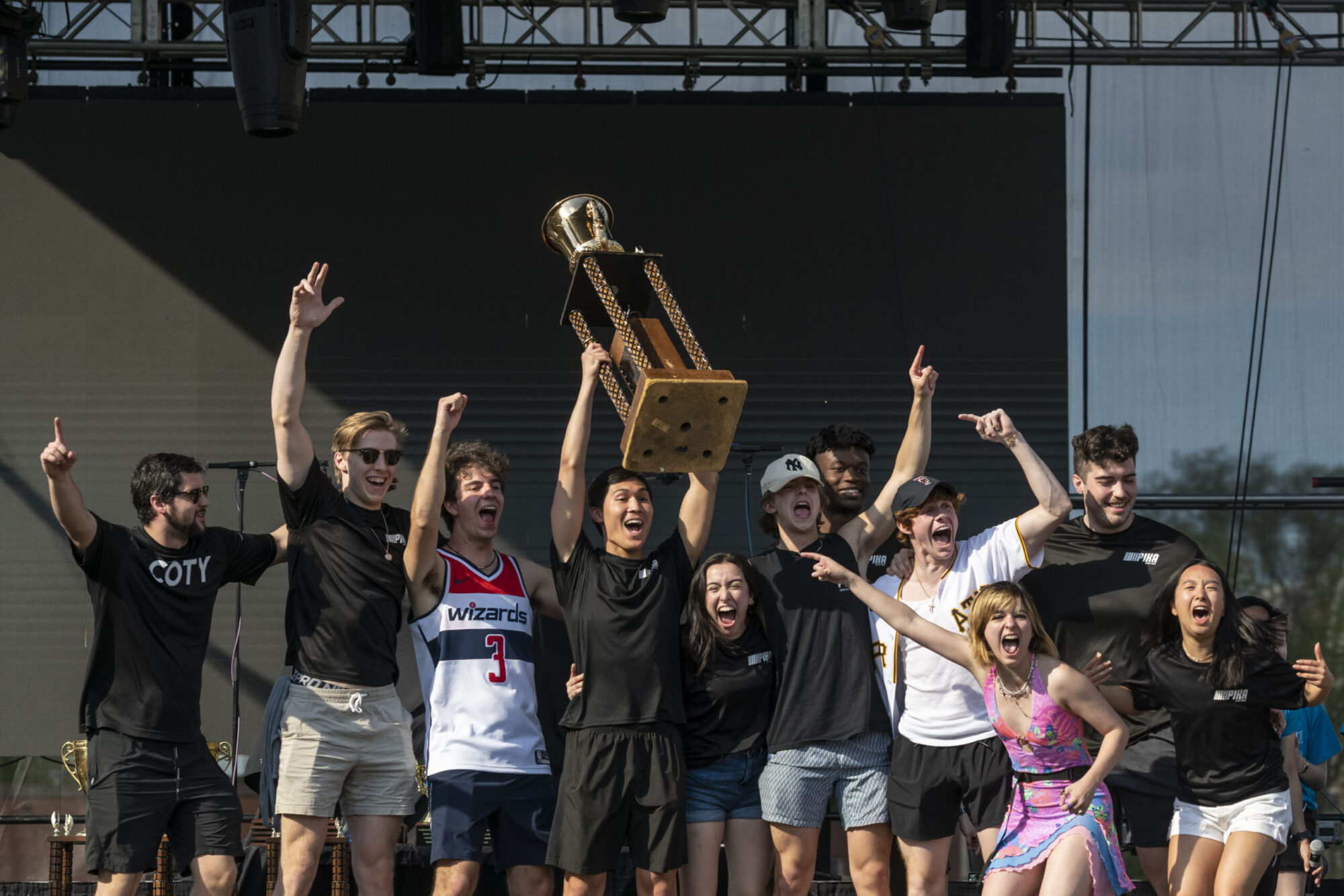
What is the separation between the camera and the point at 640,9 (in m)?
4.99

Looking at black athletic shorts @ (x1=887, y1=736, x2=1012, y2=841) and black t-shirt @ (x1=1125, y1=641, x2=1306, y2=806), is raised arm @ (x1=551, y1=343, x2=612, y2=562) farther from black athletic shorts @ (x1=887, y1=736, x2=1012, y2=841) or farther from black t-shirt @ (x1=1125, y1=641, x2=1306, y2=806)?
black t-shirt @ (x1=1125, y1=641, x2=1306, y2=806)

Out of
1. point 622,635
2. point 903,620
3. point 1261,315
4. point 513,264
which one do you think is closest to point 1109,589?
point 903,620

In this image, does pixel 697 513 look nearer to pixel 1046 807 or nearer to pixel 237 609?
pixel 1046 807

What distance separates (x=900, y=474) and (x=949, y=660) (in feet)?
2.03

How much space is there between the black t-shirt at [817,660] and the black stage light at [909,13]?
2119mm

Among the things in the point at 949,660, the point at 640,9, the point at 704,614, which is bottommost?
the point at 949,660

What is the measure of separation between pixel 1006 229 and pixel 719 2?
153 centimetres

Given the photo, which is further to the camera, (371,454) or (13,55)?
(13,55)

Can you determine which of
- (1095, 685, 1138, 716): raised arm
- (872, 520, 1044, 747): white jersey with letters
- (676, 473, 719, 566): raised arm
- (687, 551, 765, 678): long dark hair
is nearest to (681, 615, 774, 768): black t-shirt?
(687, 551, 765, 678): long dark hair

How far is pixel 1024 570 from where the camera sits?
13.4 feet

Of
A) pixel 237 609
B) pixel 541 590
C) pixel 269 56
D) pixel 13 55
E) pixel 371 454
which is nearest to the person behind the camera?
pixel 371 454

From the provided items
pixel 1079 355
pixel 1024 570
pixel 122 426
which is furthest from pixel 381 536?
pixel 1079 355

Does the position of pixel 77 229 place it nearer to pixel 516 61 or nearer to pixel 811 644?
pixel 516 61

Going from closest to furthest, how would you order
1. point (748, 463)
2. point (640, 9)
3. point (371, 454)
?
1. point (371, 454)
2. point (640, 9)
3. point (748, 463)
